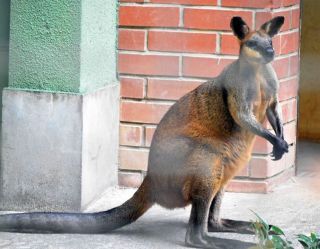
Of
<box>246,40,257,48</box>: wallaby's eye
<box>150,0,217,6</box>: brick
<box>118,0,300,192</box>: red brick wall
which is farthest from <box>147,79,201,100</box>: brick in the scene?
<box>246,40,257,48</box>: wallaby's eye

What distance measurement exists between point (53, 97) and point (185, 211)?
3.01 feet

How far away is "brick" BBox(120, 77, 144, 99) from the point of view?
560 cm

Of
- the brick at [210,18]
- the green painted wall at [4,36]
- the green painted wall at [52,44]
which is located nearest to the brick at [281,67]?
the brick at [210,18]

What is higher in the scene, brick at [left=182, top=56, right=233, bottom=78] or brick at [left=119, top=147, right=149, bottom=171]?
brick at [left=182, top=56, right=233, bottom=78]

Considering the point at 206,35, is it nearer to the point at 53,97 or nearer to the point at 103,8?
the point at 103,8

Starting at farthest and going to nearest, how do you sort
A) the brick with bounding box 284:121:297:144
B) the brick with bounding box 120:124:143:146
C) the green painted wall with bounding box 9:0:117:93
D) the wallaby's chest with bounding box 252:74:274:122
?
the brick with bounding box 284:121:297:144 < the brick with bounding box 120:124:143:146 < the green painted wall with bounding box 9:0:117:93 < the wallaby's chest with bounding box 252:74:274:122

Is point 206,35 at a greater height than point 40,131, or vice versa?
point 206,35

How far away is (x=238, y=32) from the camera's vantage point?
4637mm

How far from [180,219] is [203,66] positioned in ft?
2.85

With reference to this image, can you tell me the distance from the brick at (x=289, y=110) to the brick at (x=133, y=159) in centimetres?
81

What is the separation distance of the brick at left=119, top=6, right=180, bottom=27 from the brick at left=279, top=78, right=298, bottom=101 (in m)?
0.71

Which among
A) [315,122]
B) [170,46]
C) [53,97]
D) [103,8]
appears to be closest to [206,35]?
[170,46]

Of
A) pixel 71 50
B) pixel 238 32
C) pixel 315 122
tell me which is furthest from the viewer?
pixel 315 122

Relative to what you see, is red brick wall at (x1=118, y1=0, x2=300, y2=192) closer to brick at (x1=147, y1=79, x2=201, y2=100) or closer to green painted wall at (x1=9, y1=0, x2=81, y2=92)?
brick at (x1=147, y1=79, x2=201, y2=100)
